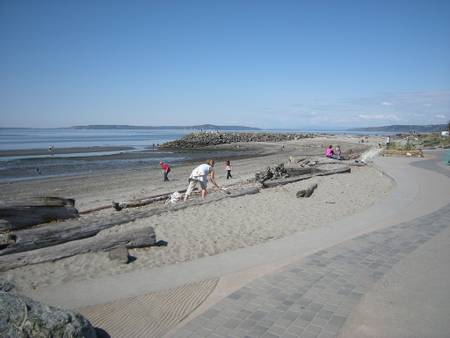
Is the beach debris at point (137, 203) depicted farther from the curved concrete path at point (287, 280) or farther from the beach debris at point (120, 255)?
the curved concrete path at point (287, 280)

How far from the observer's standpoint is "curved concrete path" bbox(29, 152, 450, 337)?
4465mm

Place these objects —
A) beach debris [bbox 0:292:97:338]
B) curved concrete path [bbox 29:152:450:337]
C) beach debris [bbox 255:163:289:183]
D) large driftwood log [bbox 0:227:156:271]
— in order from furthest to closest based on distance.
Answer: beach debris [bbox 255:163:289:183] → large driftwood log [bbox 0:227:156:271] → curved concrete path [bbox 29:152:450:337] → beach debris [bbox 0:292:97:338]

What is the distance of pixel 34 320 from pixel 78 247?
399 cm

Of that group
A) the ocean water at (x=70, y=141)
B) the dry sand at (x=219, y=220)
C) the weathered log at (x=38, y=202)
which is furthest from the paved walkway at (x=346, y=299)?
the ocean water at (x=70, y=141)

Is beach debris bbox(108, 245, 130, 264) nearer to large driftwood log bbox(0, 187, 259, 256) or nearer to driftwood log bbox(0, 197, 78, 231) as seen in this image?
large driftwood log bbox(0, 187, 259, 256)

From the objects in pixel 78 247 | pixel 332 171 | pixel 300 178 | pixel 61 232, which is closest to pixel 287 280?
pixel 78 247

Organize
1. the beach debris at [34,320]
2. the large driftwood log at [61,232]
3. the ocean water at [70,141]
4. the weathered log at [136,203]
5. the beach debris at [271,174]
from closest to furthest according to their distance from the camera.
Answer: the beach debris at [34,320], the large driftwood log at [61,232], the weathered log at [136,203], the beach debris at [271,174], the ocean water at [70,141]

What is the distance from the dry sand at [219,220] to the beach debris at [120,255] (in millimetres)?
110

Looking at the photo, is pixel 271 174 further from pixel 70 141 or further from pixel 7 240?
pixel 70 141

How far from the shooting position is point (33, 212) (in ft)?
29.7

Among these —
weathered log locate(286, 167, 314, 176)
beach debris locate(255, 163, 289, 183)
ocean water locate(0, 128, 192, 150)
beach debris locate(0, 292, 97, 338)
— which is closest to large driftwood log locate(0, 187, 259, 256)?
beach debris locate(0, 292, 97, 338)

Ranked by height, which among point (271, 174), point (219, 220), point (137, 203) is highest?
point (271, 174)

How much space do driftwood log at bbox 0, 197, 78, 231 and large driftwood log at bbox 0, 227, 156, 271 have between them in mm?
2230

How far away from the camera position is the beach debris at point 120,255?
674cm
